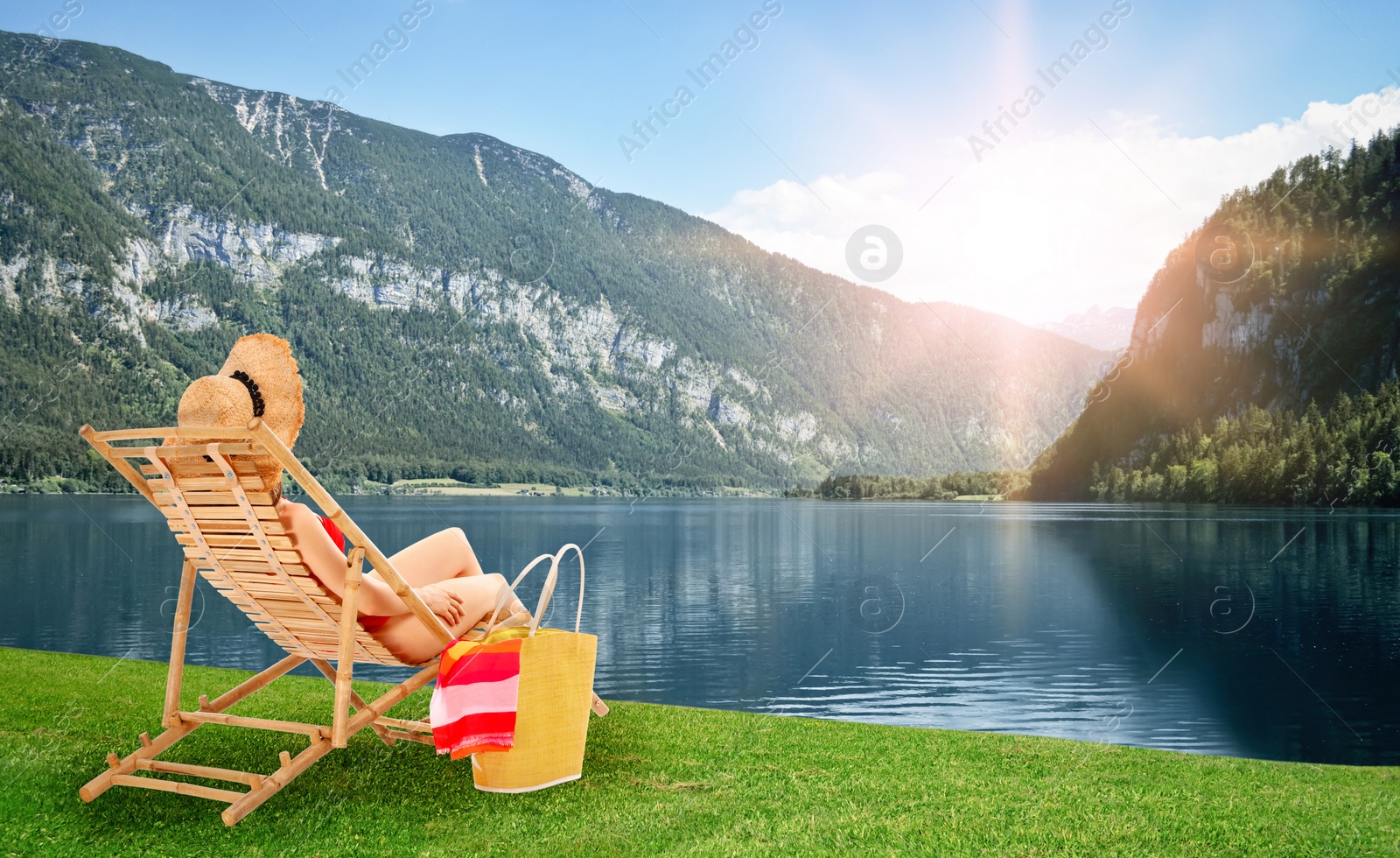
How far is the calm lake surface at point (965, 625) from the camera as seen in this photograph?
16094 mm

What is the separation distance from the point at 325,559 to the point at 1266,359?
441 feet

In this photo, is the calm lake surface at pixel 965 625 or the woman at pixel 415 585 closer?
the woman at pixel 415 585

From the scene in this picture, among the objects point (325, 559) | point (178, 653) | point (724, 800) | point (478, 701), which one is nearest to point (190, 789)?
point (178, 653)

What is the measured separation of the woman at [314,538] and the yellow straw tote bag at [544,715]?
37 cm

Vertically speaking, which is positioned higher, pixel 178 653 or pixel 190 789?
pixel 178 653

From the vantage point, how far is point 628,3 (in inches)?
591

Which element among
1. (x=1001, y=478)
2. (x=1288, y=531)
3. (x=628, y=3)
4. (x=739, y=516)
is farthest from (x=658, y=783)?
(x=1001, y=478)

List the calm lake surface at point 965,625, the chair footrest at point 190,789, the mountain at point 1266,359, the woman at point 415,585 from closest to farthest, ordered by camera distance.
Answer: the chair footrest at point 190,789 < the woman at point 415,585 < the calm lake surface at point 965,625 < the mountain at point 1266,359

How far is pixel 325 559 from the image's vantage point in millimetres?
4059

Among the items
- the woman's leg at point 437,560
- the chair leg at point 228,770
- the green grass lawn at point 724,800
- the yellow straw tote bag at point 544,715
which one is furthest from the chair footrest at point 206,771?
the woman's leg at point 437,560

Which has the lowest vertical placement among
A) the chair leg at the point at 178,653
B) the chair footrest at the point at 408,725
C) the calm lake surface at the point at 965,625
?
the calm lake surface at the point at 965,625

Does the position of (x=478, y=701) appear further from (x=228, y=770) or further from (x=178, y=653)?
(x=178, y=653)

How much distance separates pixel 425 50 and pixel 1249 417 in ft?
423

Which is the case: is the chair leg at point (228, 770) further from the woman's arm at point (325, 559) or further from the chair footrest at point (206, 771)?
the woman's arm at point (325, 559)
